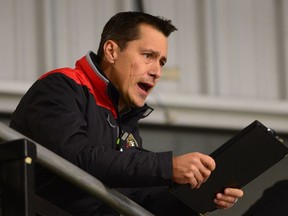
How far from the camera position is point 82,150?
1774 mm

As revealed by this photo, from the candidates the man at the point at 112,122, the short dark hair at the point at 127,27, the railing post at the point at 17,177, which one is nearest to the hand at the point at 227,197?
the man at the point at 112,122

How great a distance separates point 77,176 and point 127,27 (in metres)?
0.68

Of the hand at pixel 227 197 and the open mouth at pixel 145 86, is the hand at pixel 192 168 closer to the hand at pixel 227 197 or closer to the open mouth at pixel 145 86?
the hand at pixel 227 197

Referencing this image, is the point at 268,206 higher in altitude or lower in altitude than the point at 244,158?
lower

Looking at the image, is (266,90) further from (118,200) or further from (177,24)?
(118,200)

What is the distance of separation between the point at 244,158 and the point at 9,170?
619mm

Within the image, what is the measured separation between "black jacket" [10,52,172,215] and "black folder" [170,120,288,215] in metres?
0.15

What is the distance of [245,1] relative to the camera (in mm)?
4039

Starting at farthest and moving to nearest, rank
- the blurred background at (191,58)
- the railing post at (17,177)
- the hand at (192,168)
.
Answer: the blurred background at (191,58)
the hand at (192,168)
the railing post at (17,177)

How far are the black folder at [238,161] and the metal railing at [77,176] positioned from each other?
0.53 ft

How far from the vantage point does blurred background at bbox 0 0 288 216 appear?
3643 millimetres

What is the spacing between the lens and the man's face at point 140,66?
2164 mm

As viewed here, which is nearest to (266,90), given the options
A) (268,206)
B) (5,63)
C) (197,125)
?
(197,125)

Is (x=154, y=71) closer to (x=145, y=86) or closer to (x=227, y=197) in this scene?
(x=145, y=86)
